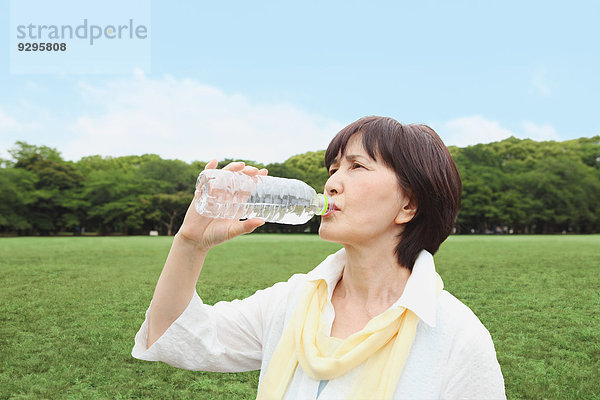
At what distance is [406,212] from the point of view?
1.84 meters

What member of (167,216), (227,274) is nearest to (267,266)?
(227,274)

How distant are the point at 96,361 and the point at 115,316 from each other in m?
2.40

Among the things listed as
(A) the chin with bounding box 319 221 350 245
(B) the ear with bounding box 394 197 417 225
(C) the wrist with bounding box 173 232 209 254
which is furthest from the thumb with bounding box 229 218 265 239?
(B) the ear with bounding box 394 197 417 225

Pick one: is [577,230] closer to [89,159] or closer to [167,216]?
[167,216]

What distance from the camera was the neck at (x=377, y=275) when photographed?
184cm

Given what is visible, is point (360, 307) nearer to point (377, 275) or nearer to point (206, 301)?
point (377, 275)

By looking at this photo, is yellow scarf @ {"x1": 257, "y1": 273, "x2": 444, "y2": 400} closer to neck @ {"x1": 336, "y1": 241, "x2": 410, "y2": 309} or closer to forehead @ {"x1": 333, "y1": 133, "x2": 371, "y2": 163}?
neck @ {"x1": 336, "y1": 241, "x2": 410, "y2": 309}

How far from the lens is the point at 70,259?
56.7 ft

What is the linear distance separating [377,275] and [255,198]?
0.71 meters

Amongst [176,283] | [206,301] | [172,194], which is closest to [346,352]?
[176,283]

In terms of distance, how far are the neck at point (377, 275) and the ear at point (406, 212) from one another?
0.11m

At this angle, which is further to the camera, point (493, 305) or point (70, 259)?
point (70, 259)

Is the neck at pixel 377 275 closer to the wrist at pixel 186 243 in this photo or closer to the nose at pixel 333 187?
the nose at pixel 333 187

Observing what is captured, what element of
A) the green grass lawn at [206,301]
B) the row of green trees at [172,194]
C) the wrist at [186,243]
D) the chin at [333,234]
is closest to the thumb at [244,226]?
the wrist at [186,243]
